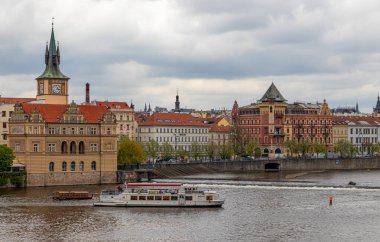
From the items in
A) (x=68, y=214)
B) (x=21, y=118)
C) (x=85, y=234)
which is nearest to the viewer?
(x=85, y=234)

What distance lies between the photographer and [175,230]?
81.1 m

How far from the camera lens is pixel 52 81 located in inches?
5822

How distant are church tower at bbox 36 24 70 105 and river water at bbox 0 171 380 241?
116 feet

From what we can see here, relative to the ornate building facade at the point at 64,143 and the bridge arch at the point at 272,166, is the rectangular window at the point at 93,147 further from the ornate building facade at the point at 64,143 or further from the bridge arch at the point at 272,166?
the bridge arch at the point at 272,166

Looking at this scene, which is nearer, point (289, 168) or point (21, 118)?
point (21, 118)

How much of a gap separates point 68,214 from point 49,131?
3902cm

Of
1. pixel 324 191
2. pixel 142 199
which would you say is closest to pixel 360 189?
pixel 324 191

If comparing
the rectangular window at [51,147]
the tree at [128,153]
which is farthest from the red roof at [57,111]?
the tree at [128,153]

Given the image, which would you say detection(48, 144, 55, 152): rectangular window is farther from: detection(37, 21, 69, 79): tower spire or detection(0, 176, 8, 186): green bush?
detection(37, 21, 69, 79): tower spire

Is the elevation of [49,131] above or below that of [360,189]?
above

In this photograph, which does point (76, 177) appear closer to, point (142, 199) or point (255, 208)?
point (142, 199)

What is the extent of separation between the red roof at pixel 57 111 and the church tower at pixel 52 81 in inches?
590

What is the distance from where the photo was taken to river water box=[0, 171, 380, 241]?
7762 cm

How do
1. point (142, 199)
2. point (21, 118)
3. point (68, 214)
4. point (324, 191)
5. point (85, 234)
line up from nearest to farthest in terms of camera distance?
point (85, 234)
point (68, 214)
point (142, 199)
point (324, 191)
point (21, 118)
